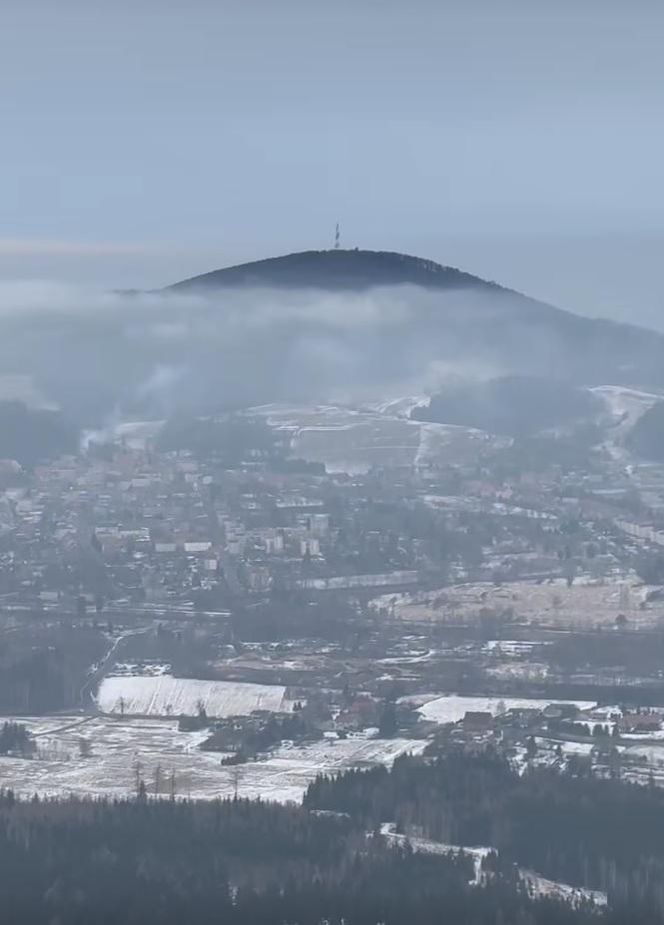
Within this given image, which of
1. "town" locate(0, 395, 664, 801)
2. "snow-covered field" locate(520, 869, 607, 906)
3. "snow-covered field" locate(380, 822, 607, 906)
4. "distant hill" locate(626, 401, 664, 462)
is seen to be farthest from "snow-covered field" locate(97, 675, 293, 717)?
"distant hill" locate(626, 401, 664, 462)

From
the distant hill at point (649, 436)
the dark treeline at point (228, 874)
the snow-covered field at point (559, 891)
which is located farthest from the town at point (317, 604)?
the snow-covered field at point (559, 891)

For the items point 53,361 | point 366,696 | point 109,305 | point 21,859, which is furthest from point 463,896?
point 109,305

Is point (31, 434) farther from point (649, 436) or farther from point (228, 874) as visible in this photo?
point (228, 874)

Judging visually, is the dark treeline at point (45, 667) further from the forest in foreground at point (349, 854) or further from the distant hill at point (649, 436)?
the distant hill at point (649, 436)

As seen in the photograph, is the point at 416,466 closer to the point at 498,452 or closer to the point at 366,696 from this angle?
the point at 498,452

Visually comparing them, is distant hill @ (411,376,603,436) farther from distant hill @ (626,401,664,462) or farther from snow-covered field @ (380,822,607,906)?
snow-covered field @ (380,822,607,906)

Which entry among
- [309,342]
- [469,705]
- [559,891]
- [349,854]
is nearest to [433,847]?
[349,854]

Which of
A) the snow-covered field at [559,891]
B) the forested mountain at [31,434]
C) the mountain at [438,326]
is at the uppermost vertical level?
the mountain at [438,326]
